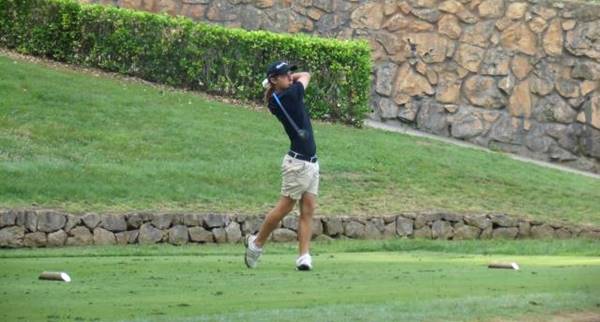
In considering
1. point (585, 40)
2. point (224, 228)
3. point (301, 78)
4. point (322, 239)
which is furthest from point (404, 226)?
point (585, 40)

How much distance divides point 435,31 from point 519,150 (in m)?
2.40

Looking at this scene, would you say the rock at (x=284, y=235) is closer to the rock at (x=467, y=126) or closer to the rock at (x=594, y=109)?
the rock at (x=467, y=126)

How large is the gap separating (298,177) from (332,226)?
176 inches

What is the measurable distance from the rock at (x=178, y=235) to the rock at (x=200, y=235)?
8 centimetres

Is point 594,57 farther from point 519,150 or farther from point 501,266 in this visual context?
point 501,266

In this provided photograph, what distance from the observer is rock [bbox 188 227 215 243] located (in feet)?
52.9

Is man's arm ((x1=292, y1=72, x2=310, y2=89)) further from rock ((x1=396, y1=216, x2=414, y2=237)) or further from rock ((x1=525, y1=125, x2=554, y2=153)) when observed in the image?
rock ((x1=525, y1=125, x2=554, y2=153))

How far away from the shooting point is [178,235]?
52.5ft

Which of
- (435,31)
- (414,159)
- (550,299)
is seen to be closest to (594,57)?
(435,31)

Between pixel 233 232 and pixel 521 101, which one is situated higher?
pixel 521 101

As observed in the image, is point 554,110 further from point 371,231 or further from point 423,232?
point 371,231

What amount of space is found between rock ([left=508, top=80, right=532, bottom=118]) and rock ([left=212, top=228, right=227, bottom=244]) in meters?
8.26

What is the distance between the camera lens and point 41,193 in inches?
623

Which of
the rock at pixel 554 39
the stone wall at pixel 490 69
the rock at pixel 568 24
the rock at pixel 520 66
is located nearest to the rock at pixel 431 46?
the stone wall at pixel 490 69
